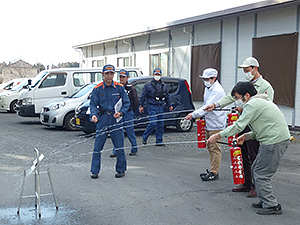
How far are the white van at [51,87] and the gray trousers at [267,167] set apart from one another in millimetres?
10607

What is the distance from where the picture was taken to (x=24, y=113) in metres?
15.1

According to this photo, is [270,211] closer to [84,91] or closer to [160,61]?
[84,91]

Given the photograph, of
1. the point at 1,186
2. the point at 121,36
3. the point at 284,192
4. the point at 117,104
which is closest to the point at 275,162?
the point at 284,192

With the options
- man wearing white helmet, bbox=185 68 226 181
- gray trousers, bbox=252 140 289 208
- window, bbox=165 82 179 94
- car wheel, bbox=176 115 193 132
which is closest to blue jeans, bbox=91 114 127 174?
man wearing white helmet, bbox=185 68 226 181

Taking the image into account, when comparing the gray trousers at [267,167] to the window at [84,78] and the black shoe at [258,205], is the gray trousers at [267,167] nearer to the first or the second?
the black shoe at [258,205]

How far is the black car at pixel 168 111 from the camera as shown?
1179cm

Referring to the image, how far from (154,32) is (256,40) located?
713 cm

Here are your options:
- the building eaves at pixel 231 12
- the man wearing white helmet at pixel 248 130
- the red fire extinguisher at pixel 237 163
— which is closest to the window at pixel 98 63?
the building eaves at pixel 231 12

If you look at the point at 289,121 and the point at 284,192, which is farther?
the point at 289,121

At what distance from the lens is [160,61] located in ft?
68.0

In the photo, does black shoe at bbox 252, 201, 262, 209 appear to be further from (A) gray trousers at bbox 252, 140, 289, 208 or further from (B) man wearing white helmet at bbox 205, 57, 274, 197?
(B) man wearing white helmet at bbox 205, 57, 274, 197

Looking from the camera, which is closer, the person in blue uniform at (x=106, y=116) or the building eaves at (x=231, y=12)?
the person in blue uniform at (x=106, y=116)

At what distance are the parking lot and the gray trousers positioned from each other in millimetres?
265

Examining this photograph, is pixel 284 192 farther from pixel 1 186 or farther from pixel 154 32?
pixel 154 32
